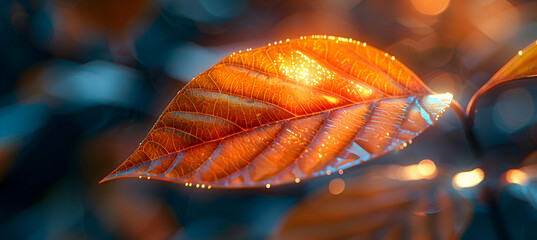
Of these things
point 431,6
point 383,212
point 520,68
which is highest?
point 431,6

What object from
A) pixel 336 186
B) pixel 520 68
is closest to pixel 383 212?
pixel 336 186

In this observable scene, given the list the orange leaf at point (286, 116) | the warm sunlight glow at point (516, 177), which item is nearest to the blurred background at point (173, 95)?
the warm sunlight glow at point (516, 177)

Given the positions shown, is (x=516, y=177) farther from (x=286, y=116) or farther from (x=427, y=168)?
(x=286, y=116)

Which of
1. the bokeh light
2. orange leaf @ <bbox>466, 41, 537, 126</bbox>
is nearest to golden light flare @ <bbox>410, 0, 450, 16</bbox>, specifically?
the bokeh light

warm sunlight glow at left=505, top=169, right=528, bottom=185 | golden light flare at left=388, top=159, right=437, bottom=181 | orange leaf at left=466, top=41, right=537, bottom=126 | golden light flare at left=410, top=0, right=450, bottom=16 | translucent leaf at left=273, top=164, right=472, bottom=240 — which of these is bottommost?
translucent leaf at left=273, top=164, right=472, bottom=240

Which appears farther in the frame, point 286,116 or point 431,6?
point 431,6

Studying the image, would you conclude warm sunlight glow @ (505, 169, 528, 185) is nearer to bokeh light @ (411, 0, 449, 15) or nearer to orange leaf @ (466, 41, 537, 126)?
orange leaf @ (466, 41, 537, 126)
